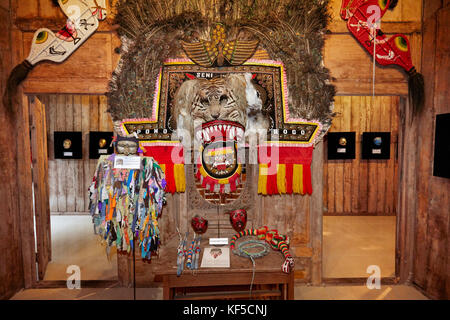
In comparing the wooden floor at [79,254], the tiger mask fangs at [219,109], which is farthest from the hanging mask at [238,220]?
the wooden floor at [79,254]

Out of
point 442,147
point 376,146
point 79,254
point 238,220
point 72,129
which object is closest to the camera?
point 238,220

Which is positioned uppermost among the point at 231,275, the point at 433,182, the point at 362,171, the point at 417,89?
the point at 417,89

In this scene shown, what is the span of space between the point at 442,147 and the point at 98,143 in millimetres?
5475

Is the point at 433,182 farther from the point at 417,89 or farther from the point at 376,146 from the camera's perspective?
the point at 376,146

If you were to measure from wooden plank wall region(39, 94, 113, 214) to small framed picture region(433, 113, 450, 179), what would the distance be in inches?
210

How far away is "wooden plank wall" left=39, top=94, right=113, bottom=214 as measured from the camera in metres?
5.26

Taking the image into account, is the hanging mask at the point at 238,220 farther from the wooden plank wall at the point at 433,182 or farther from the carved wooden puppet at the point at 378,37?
the carved wooden puppet at the point at 378,37

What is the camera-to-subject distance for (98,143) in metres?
5.20

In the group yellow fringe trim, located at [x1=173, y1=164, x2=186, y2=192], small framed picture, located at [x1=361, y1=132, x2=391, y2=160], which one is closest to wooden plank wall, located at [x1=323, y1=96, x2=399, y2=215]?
small framed picture, located at [x1=361, y1=132, x2=391, y2=160]

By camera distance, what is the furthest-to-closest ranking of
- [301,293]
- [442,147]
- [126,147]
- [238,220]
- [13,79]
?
[301,293], [13,79], [442,147], [238,220], [126,147]

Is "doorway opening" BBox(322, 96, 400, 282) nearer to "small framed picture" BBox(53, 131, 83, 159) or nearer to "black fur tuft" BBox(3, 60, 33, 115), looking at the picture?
"black fur tuft" BBox(3, 60, 33, 115)

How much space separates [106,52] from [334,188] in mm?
4810

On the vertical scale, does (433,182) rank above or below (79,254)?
above

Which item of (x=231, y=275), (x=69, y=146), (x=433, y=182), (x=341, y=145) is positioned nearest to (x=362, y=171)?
(x=341, y=145)
